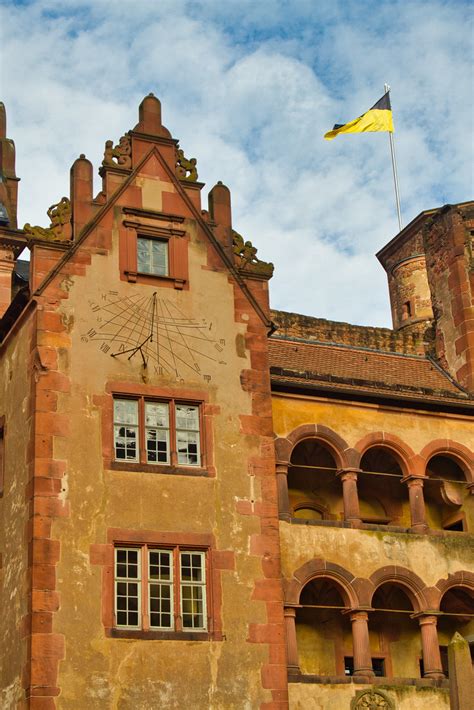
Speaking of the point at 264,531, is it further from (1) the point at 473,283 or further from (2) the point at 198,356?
(1) the point at 473,283

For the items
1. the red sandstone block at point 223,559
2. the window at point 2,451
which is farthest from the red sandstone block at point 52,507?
the red sandstone block at point 223,559

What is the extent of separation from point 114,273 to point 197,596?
740 centimetres

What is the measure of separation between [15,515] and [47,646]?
3.27 metres

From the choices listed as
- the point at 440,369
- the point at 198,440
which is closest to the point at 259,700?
the point at 198,440

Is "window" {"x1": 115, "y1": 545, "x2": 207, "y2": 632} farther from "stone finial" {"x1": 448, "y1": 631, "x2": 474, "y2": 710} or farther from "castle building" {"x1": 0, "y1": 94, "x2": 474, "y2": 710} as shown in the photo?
"stone finial" {"x1": 448, "y1": 631, "x2": 474, "y2": 710}

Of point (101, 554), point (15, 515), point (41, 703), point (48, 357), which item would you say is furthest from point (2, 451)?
point (41, 703)

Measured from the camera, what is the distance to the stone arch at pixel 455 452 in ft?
104

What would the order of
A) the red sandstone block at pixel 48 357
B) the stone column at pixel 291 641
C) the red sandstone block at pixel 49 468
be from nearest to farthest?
the red sandstone block at pixel 49 468, the red sandstone block at pixel 48 357, the stone column at pixel 291 641

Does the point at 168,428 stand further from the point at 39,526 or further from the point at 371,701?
the point at 371,701

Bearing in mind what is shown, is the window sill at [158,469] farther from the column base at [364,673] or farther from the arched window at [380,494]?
the arched window at [380,494]

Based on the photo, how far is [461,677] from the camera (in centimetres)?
2134

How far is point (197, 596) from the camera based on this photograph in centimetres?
2605

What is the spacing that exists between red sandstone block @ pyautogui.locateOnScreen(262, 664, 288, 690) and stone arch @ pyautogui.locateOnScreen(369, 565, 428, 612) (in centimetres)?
384

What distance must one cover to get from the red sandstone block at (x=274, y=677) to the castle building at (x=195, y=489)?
6 cm
